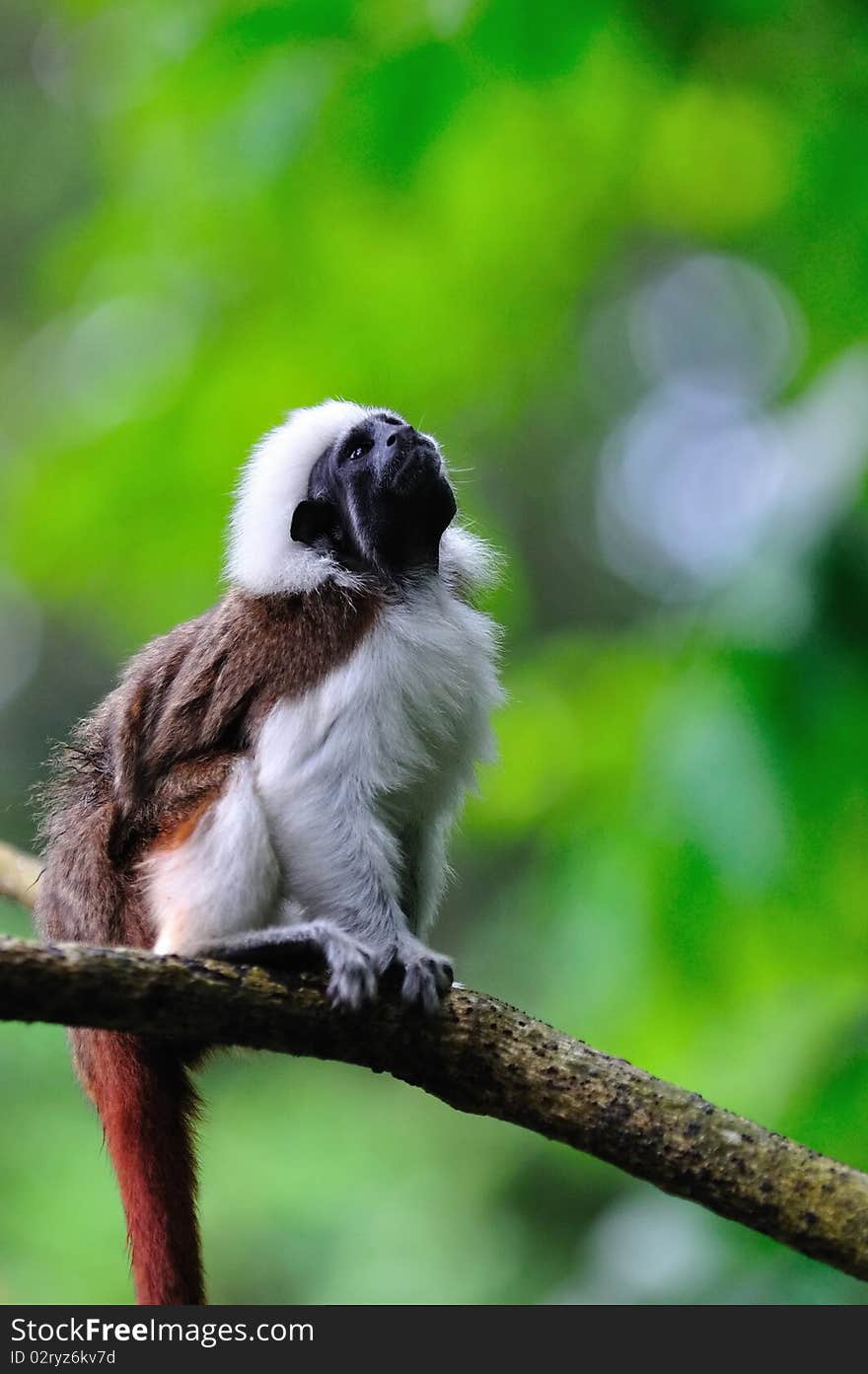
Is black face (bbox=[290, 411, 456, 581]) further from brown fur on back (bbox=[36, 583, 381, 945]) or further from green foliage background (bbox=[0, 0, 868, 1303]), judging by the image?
green foliage background (bbox=[0, 0, 868, 1303])

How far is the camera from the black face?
3.53m

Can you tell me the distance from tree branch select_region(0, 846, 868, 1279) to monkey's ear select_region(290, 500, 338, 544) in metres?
1.22

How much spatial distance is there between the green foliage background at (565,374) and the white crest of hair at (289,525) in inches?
13.7

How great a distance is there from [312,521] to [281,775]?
781 millimetres

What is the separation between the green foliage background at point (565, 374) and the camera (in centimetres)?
361

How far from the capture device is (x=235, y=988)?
2564mm

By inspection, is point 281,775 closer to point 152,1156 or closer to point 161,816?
point 161,816

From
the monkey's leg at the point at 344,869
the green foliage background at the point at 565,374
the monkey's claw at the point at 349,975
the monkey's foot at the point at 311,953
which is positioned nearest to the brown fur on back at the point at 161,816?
the monkey's leg at the point at 344,869

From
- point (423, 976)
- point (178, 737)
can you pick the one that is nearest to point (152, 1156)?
point (423, 976)

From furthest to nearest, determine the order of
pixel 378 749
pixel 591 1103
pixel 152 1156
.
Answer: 1. pixel 378 749
2. pixel 152 1156
3. pixel 591 1103

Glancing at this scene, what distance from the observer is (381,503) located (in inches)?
139

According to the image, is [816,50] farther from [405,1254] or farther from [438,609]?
[405,1254]

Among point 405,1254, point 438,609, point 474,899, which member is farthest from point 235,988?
point 474,899

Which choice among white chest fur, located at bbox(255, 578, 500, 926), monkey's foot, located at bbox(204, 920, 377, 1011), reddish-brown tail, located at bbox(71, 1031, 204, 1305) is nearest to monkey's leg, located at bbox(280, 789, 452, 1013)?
white chest fur, located at bbox(255, 578, 500, 926)
